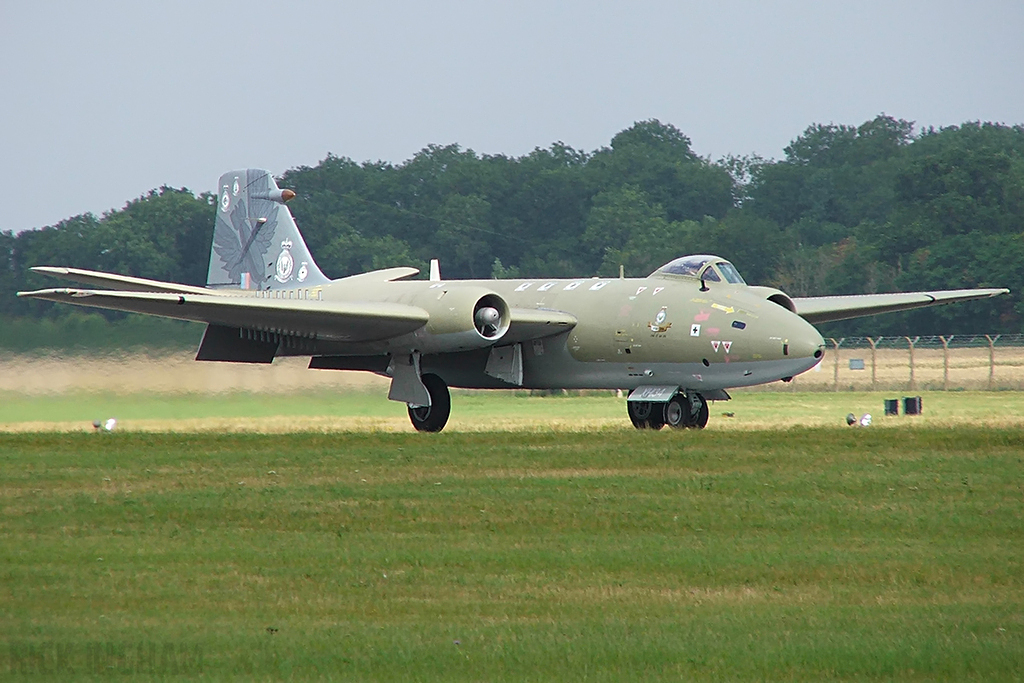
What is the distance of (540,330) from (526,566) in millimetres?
13111

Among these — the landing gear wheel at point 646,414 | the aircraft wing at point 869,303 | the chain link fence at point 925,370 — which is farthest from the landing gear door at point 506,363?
the chain link fence at point 925,370

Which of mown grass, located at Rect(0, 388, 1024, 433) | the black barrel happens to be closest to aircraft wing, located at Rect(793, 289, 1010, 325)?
mown grass, located at Rect(0, 388, 1024, 433)

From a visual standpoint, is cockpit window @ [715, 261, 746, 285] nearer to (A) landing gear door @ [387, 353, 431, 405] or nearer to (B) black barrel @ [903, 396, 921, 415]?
(A) landing gear door @ [387, 353, 431, 405]

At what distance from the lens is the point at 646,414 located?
22.7 meters

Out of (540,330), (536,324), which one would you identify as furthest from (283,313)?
(540,330)

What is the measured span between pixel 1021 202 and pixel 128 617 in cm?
5790

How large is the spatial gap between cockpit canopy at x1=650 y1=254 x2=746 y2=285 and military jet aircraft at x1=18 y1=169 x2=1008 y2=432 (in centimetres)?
2

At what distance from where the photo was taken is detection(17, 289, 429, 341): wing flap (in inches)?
831

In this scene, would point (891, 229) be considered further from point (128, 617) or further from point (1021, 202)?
point (128, 617)

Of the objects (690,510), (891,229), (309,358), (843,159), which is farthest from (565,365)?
(843,159)

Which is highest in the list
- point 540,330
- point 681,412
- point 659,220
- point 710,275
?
point 659,220

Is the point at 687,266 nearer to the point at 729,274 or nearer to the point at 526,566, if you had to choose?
the point at 729,274

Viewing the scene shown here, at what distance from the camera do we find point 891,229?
59.7 meters

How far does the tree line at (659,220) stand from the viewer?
5381 centimetres
